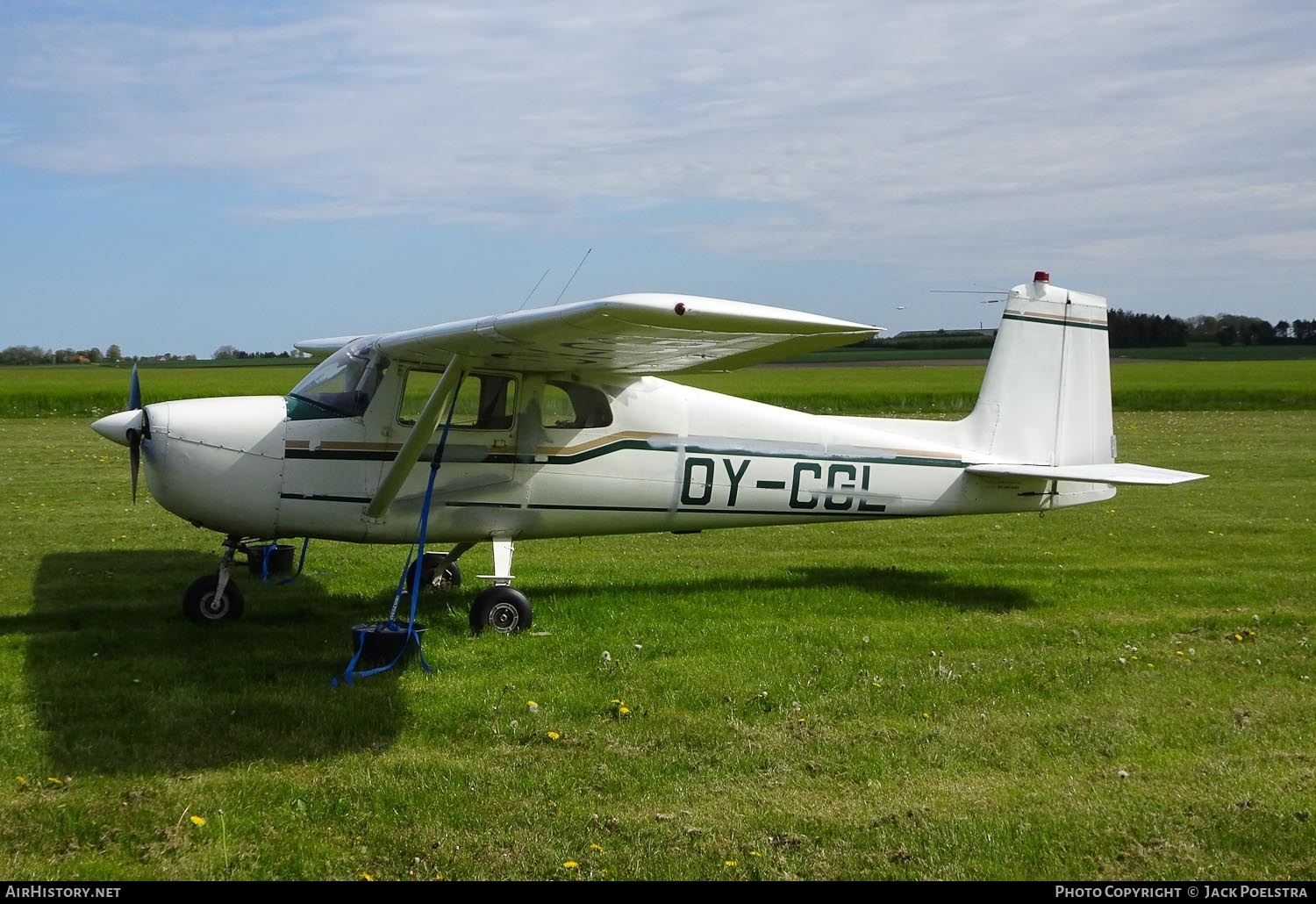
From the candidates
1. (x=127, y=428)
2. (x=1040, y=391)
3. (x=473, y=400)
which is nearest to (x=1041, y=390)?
(x=1040, y=391)

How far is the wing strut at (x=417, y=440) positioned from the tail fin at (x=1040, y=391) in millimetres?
4535

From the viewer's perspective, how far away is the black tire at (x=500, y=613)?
25.7ft

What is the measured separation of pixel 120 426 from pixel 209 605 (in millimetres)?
1397

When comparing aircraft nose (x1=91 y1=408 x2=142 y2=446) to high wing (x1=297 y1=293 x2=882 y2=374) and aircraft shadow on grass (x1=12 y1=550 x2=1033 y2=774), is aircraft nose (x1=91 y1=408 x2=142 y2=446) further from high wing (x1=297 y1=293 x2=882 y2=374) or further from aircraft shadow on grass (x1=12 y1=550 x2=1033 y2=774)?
high wing (x1=297 y1=293 x2=882 y2=374)

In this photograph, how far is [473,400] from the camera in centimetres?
803

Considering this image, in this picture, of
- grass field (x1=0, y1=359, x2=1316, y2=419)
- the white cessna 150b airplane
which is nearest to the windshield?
the white cessna 150b airplane

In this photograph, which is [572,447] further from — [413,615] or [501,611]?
[413,615]

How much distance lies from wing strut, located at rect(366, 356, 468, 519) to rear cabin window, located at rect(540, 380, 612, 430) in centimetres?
84

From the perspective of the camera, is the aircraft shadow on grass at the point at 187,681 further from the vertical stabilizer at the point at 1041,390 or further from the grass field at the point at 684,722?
the vertical stabilizer at the point at 1041,390

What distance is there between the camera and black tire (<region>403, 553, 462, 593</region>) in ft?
30.5

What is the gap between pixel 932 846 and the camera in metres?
4.50

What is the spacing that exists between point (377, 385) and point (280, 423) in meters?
0.70

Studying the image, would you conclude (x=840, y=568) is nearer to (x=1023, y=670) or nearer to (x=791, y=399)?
(x=1023, y=670)
